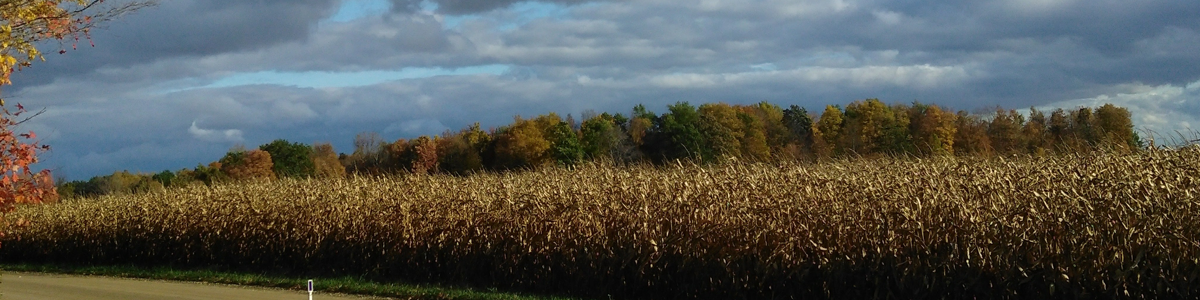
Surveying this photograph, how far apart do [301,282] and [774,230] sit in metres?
9.38

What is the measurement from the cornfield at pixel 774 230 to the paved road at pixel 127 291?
2.02 meters

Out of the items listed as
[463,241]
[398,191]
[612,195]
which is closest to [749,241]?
[612,195]

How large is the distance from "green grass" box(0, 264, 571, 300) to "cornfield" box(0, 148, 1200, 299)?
2.43ft

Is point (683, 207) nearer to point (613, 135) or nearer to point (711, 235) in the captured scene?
point (711, 235)

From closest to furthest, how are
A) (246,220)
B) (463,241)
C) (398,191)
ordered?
(463,241) → (398,191) → (246,220)

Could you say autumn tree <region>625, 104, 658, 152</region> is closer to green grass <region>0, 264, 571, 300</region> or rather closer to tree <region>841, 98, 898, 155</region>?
tree <region>841, 98, 898, 155</region>

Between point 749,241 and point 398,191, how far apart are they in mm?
9125

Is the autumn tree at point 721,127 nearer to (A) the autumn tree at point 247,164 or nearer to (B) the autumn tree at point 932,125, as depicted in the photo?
(B) the autumn tree at point 932,125

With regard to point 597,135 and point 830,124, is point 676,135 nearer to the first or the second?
point 597,135

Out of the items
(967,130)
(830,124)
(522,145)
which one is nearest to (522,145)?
(522,145)

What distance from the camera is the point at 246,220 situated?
21.6 meters

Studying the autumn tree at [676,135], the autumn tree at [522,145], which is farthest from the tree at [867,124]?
the autumn tree at [522,145]

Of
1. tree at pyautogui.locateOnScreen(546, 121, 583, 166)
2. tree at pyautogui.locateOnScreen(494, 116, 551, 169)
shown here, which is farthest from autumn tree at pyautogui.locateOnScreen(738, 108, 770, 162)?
tree at pyautogui.locateOnScreen(494, 116, 551, 169)

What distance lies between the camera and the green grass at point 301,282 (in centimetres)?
1536
